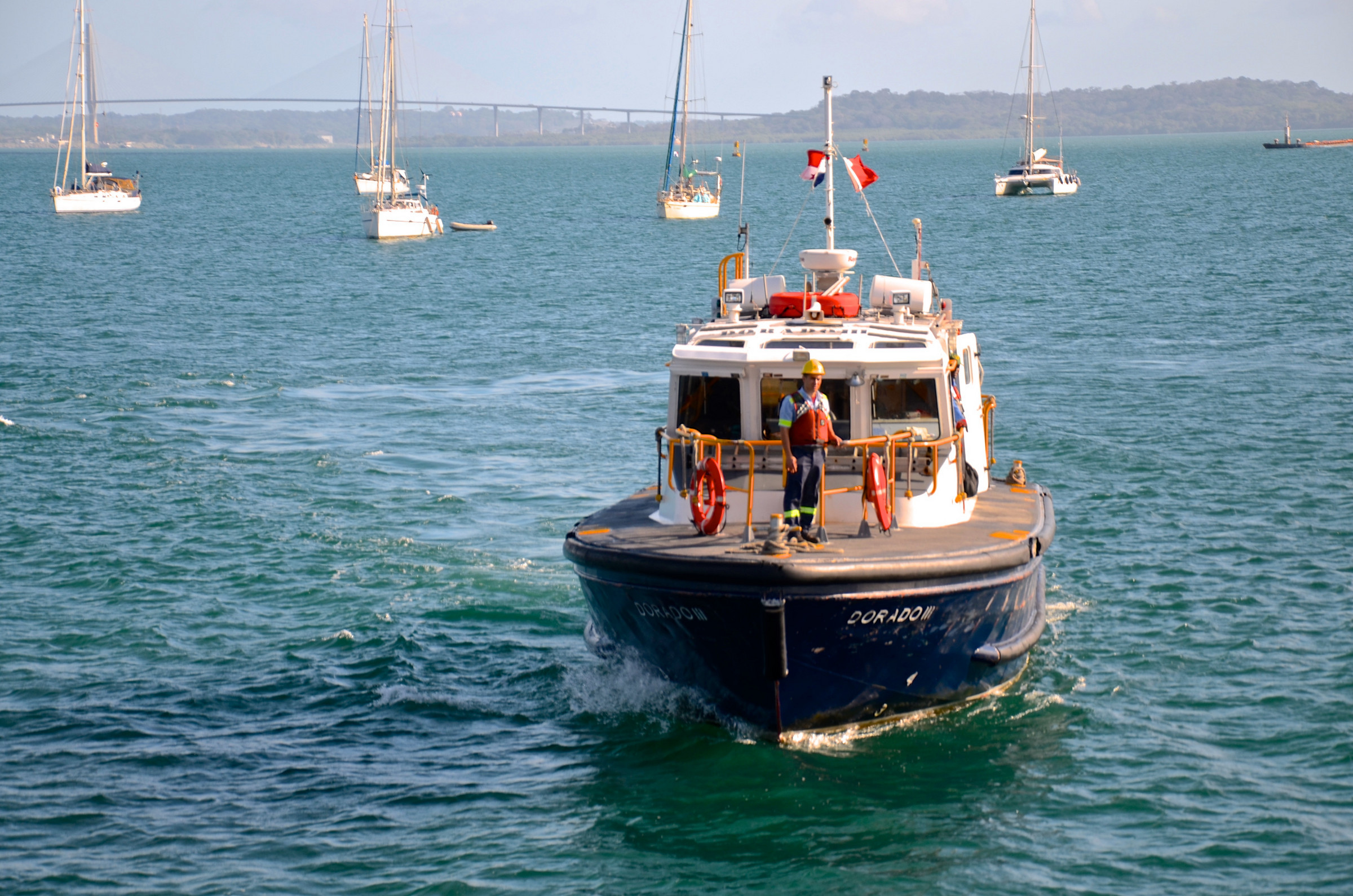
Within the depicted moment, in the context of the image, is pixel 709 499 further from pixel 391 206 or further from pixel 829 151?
pixel 391 206

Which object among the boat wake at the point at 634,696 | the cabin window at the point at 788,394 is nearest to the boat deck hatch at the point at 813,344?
the cabin window at the point at 788,394

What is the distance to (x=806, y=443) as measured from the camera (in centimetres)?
1305

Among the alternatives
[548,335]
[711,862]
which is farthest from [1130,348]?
[711,862]

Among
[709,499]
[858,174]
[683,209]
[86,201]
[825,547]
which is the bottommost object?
[825,547]

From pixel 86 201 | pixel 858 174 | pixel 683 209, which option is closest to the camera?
pixel 858 174

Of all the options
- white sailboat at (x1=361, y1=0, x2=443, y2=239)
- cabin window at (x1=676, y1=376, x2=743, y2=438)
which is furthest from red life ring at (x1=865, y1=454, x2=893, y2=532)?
white sailboat at (x1=361, y1=0, x2=443, y2=239)

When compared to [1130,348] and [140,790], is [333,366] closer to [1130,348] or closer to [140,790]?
[1130,348]

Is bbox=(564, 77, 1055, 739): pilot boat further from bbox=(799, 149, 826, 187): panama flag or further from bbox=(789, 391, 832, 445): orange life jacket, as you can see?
bbox=(799, 149, 826, 187): panama flag

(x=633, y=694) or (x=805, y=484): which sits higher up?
(x=805, y=484)

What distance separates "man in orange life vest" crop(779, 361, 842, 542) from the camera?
42.8 ft

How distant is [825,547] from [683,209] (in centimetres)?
7524

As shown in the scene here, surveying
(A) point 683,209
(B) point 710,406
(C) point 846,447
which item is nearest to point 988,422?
(C) point 846,447

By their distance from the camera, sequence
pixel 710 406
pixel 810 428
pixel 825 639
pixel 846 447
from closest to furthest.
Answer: pixel 825 639, pixel 810 428, pixel 846 447, pixel 710 406

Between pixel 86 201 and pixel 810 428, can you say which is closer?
pixel 810 428
